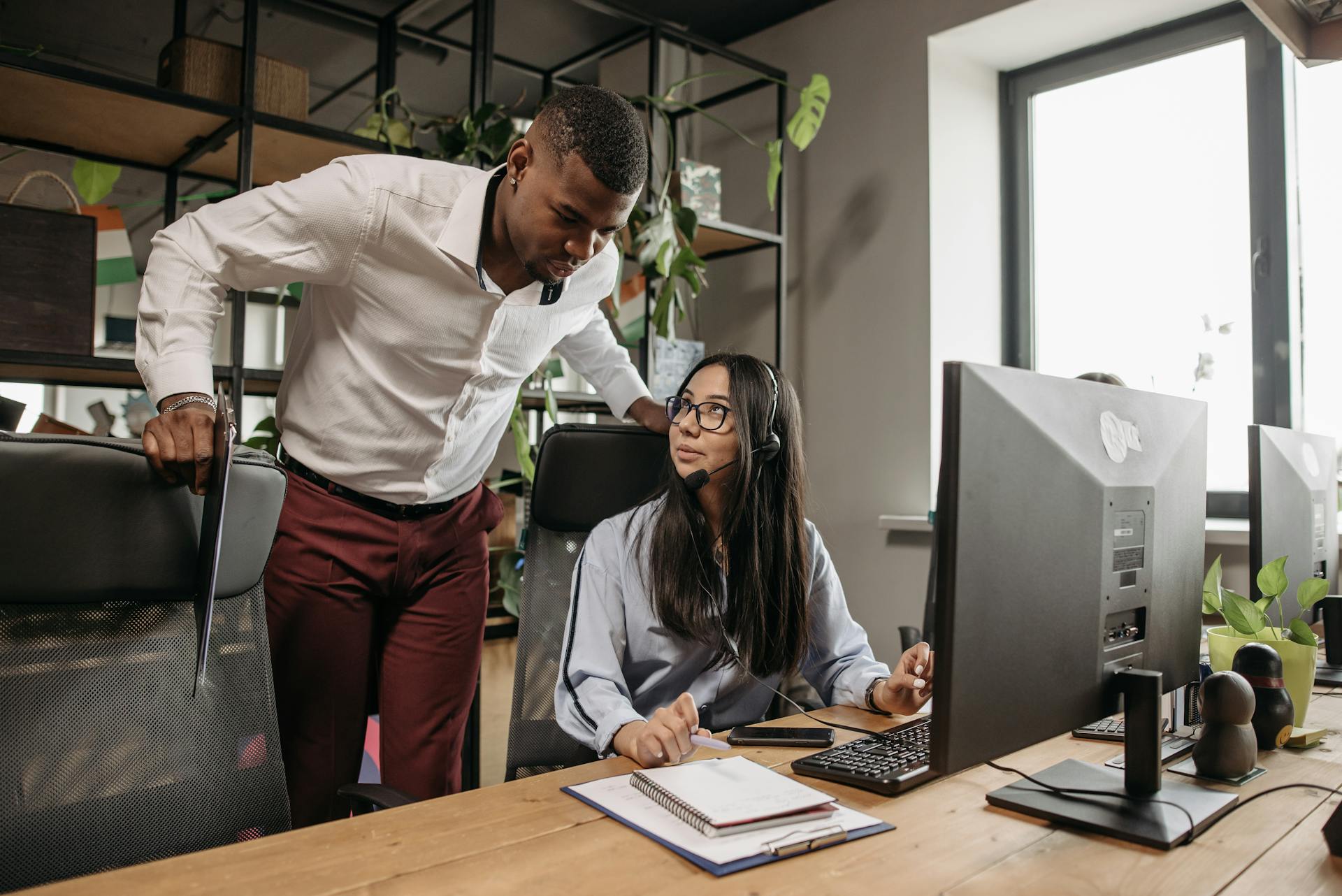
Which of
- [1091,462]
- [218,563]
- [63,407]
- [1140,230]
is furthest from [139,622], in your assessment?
[63,407]

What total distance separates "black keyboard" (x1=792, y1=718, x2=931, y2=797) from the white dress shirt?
805 mm

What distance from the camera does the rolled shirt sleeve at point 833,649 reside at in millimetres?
1400

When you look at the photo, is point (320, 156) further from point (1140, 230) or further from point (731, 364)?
point (1140, 230)

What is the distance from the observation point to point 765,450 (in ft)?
5.02

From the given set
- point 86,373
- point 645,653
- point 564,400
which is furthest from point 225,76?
point 645,653

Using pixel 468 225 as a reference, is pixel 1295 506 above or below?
below

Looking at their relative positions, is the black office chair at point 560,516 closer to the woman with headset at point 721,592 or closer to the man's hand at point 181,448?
the woman with headset at point 721,592

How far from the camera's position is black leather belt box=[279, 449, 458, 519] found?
1509mm

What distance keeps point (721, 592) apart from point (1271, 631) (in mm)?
734

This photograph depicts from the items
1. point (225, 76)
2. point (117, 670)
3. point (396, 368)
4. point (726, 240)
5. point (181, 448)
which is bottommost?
point (117, 670)

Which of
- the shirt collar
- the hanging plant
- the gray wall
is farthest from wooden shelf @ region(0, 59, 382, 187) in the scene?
the gray wall

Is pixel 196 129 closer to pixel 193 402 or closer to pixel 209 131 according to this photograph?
pixel 209 131

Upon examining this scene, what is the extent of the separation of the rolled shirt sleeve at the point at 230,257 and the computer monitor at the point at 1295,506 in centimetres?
138

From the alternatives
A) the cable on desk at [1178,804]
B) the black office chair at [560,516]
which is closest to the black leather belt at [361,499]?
the black office chair at [560,516]
